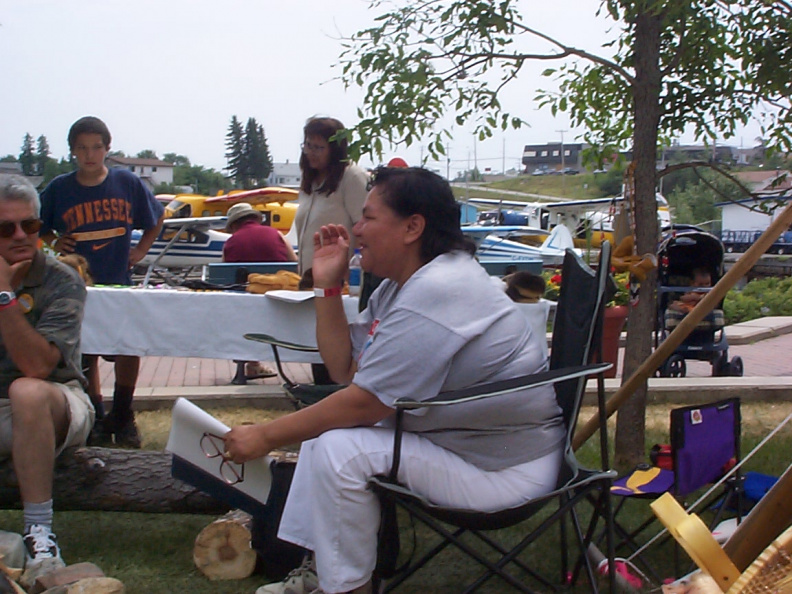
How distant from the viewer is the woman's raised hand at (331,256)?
2.94 m

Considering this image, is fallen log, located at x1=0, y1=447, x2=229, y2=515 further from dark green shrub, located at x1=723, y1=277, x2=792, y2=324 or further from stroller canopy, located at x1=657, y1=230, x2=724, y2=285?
dark green shrub, located at x1=723, y1=277, x2=792, y2=324

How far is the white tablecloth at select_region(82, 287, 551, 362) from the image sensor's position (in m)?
4.63

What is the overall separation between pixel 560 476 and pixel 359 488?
601 millimetres

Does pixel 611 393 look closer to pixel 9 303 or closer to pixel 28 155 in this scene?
pixel 9 303

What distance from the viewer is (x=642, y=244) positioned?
3.87 m

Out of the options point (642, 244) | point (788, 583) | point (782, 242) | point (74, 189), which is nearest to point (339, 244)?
point (642, 244)

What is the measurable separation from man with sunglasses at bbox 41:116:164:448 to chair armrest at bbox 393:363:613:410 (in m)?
2.73

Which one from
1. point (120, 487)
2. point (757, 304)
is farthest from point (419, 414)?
point (757, 304)

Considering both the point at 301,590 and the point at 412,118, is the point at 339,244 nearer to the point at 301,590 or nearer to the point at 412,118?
the point at 412,118

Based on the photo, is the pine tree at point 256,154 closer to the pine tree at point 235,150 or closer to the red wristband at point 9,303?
the pine tree at point 235,150

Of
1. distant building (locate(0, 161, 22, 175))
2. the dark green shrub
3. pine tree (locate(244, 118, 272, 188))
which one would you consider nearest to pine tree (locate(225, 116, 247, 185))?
pine tree (locate(244, 118, 272, 188))

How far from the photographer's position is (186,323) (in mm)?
4781

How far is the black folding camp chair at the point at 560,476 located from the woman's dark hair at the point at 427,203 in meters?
0.40

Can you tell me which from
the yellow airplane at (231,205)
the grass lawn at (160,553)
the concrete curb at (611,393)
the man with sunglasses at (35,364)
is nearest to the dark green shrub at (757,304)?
the concrete curb at (611,393)
